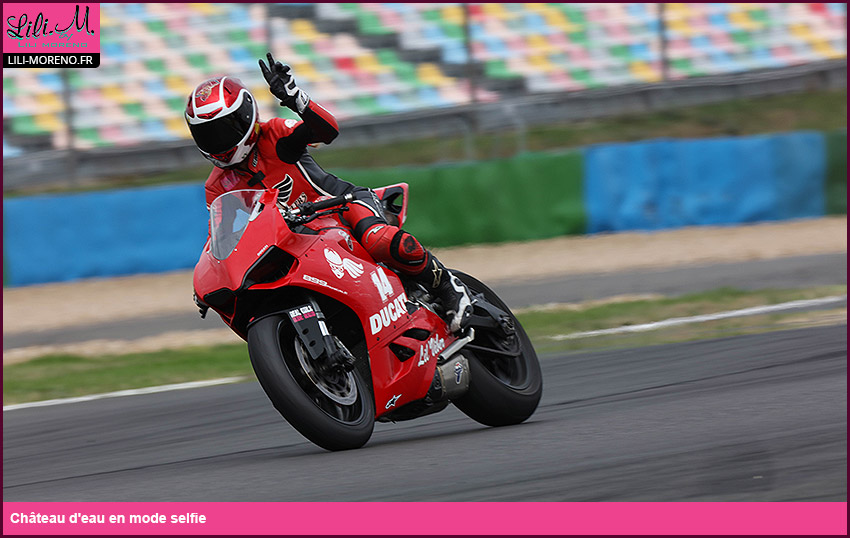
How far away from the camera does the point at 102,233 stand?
47.1 feet

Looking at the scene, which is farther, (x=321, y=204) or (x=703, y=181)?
(x=703, y=181)

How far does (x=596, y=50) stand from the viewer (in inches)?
794

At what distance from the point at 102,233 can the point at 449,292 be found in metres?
9.50

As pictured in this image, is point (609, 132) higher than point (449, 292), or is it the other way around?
point (449, 292)

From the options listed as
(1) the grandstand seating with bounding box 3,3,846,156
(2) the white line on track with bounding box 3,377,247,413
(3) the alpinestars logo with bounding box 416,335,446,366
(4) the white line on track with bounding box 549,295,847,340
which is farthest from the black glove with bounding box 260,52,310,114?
(1) the grandstand seating with bounding box 3,3,846,156

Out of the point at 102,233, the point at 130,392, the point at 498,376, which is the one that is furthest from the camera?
the point at 102,233

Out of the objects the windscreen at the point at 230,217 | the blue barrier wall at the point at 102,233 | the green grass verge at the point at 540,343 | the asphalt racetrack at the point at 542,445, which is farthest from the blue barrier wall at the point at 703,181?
the windscreen at the point at 230,217

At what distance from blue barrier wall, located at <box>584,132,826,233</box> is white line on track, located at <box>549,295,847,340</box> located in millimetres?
5570

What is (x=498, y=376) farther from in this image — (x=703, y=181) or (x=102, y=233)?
(x=703, y=181)

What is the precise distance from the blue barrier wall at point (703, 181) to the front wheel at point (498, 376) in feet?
32.6

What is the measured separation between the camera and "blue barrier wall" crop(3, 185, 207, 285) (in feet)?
45.9

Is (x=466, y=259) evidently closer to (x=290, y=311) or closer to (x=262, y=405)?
(x=262, y=405)

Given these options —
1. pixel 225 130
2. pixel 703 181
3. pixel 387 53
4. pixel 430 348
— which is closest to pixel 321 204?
pixel 225 130

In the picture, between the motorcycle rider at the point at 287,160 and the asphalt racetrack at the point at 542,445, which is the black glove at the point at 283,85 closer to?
the motorcycle rider at the point at 287,160
